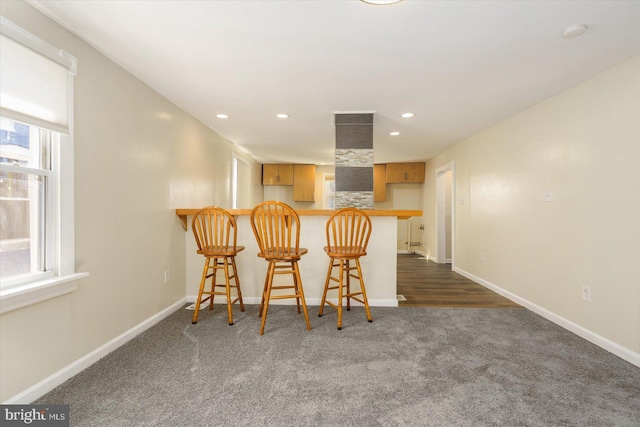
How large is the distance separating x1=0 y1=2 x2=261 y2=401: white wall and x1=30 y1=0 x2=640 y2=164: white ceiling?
0.59ft

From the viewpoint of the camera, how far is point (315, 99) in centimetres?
295

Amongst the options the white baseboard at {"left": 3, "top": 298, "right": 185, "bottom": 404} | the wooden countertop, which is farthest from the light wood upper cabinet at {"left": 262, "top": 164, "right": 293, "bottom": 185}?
the white baseboard at {"left": 3, "top": 298, "right": 185, "bottom": 404}

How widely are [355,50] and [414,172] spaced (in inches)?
200

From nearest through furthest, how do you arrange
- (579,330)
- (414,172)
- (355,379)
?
(355,379)
(579,330)
(414,172)

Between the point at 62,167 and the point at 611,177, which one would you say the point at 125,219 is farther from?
the point at 611,177

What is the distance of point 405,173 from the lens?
6.75 metres

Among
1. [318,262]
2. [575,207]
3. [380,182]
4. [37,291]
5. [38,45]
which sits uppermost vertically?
[38,45]

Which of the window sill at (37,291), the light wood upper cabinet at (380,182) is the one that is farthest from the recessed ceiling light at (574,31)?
the light wood upper cabinet at (380,182)

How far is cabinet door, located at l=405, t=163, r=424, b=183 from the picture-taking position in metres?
6.70

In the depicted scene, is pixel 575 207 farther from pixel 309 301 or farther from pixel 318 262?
pixel 309 301

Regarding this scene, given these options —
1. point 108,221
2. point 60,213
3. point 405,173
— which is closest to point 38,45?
point 60,213

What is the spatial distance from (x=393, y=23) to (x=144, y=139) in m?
2.15

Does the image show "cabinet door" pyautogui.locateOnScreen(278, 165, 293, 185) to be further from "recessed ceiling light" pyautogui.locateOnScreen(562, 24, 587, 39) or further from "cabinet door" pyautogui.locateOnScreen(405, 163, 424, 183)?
"recessed ceiling light" pyautogui.locateOnScreen(562, 24, 587, 39)

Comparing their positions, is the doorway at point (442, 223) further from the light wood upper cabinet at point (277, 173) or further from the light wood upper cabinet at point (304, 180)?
the light wood upper cabinet at point (277, 173)
